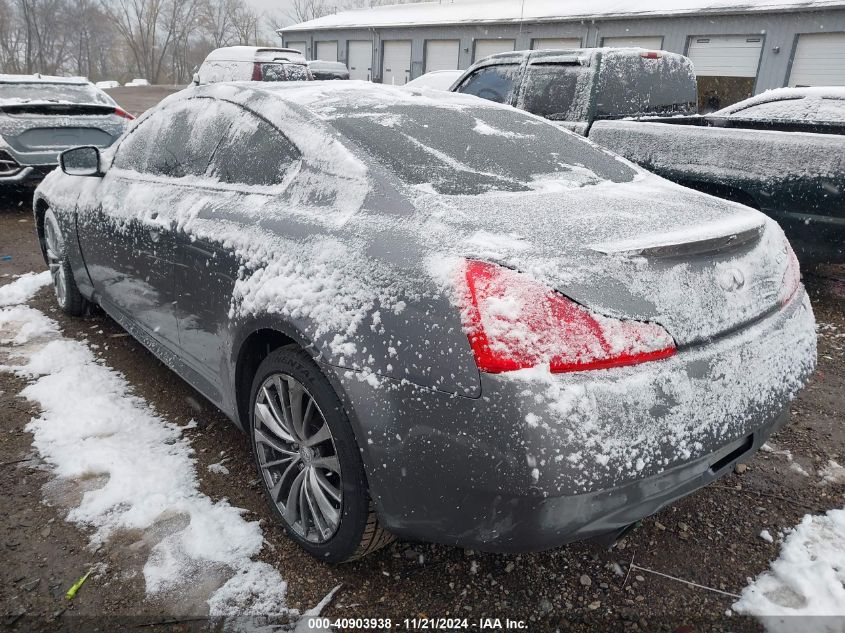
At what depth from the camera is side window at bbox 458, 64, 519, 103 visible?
6027 millimetres

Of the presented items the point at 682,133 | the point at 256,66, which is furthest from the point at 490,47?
the point at 682,133

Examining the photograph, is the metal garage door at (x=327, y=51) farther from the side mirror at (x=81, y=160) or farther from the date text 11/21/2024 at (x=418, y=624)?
the date text 11/21/2024 at (x=418, y=624)

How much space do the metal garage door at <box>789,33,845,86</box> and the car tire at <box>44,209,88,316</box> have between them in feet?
63.6

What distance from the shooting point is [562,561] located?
2158 mm

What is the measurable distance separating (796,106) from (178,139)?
595cm

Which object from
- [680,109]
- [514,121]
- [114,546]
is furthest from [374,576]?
[680,109]

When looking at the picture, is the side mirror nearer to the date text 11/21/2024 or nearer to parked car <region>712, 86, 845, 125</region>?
the date text 11/21/2024

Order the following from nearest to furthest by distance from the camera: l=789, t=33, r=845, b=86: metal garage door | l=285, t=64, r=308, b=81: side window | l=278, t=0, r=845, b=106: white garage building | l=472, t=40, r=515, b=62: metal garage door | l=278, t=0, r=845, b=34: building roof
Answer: l=285, t=64, r=308, b=81: side window → l=789, t=33, r=845, b=86: metal garage door → l=278, t=0, r=845, b=106: white garage building → l=278, t=0, r=845, b=34: building roof → l=472, t=40, r=515, b=62: metal garage door

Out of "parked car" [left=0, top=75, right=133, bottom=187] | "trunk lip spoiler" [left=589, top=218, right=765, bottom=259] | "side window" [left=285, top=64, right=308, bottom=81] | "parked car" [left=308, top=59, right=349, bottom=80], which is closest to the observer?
"trunk lip spoiler" [left=589, top=218, right=765, bottom=259]

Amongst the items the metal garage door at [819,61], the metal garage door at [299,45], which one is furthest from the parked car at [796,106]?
the metal garage door at [299,45]

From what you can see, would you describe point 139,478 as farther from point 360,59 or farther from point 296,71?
point 360,59

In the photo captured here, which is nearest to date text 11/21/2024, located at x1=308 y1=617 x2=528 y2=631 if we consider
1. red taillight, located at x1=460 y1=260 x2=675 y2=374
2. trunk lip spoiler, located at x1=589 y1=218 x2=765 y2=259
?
red taillight, located at x1=460 y1=260 x2=675 y2=374

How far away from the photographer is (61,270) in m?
4.07

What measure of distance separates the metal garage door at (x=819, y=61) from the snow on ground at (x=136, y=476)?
64.7ft
